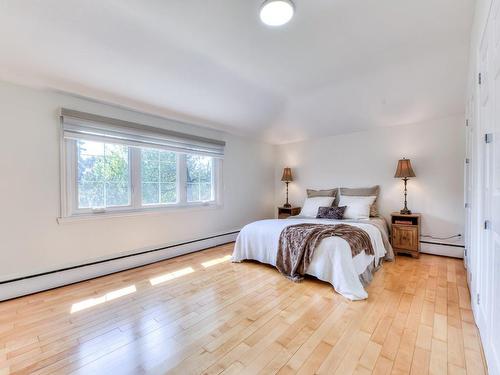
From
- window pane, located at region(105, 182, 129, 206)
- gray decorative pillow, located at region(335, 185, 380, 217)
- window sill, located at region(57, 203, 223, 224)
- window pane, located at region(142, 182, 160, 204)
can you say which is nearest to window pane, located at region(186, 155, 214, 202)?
window sill, located at region(57, 203, 223, 224)

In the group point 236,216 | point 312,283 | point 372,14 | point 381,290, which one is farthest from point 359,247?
point 236,216

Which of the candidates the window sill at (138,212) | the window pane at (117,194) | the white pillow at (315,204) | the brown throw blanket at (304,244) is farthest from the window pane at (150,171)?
the white pillow at (315,204)

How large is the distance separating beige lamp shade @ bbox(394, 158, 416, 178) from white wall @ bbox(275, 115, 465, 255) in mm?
260

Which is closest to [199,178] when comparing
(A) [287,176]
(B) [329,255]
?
(A) [287,176]

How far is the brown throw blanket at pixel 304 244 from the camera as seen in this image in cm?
264

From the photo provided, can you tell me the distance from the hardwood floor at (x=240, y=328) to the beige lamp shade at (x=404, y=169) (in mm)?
1452

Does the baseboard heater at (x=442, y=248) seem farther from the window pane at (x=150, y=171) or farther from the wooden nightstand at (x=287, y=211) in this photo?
the window pane at (x=150, y=171)

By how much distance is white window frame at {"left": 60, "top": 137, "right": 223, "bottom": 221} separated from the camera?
8.64ft

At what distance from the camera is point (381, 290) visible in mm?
2451

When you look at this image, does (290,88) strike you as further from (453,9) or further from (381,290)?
(381,290)

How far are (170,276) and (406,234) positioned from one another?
334 centimetres

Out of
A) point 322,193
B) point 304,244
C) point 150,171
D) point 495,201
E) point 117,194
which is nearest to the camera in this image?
point 495,201

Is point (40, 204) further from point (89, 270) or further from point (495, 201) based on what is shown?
point (495, 201)

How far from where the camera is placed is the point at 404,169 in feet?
11.9
